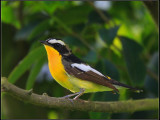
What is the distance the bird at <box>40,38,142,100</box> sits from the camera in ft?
7.89

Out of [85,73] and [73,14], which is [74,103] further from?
[73,14]

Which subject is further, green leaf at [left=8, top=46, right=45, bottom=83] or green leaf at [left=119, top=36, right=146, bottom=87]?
green leaf at [left=119, top=36, right=146, bottom=87]

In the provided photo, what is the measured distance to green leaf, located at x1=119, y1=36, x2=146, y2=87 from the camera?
10.5 ft

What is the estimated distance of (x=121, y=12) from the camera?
4766 millimetres

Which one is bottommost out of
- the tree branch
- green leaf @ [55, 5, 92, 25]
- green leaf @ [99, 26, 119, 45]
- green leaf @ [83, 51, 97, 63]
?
the tree branch

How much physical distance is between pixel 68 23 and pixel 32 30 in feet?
1.63

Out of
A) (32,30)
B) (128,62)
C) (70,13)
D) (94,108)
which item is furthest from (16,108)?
(94,108)

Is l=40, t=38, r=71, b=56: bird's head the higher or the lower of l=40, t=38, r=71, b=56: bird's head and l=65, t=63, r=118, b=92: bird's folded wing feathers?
→ the higher

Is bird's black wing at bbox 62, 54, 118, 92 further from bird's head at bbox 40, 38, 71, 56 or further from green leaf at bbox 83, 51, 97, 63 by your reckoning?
green leaf at bbox 83, 51, 97, 63

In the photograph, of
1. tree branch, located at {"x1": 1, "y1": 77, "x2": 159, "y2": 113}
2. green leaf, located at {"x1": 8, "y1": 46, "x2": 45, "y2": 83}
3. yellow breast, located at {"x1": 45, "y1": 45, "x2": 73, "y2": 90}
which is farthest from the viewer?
green leaf, located at {"x1": 8, "y1": 46, "x2": 45, "y2": 83}

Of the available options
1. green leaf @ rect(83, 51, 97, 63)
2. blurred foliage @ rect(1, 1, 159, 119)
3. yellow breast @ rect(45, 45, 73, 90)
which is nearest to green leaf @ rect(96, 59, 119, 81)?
blurred foliage @ rect(1, 1, 159, 119)

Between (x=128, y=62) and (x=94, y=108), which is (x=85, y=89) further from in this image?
(x=128, y=62)

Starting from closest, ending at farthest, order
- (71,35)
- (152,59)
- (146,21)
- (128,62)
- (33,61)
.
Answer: (33,61) → (128,62) → (71,35) → (152,59) → (146,21)

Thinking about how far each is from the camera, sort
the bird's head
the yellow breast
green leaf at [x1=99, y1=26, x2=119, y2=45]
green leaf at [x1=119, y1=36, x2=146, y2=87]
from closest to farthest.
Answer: the yellow breast, the bird's head, green leaf at [x1=99, y1=26, x2=119, y2=45], green leaf at [x1=119, y1=36, x2=146, y2=87]
